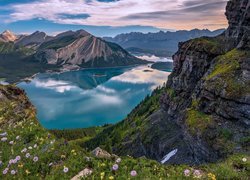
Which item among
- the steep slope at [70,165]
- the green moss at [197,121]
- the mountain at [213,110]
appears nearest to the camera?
the steep slope at [70,165]

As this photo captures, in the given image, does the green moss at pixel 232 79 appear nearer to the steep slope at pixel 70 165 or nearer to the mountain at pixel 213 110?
the mountain at pixel 213 110

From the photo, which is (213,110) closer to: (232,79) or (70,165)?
(232,79)

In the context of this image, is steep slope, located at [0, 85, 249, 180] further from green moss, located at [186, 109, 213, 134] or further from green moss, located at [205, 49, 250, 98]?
green moss, located at [205, 49, 250, 98]

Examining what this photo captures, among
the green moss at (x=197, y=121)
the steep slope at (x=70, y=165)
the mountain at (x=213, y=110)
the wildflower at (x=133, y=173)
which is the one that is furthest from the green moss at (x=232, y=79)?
the wildflower at (x=133, y=173)

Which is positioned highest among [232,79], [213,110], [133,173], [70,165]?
[133,173]

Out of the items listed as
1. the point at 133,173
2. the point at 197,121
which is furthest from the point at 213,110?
the point at 133,173

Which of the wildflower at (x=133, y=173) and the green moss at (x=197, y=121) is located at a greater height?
the wildflower at (x=133, y=173)

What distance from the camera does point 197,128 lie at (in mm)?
41656

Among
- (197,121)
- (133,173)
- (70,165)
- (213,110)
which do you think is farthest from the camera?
(213,110)

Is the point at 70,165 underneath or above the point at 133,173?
underneath

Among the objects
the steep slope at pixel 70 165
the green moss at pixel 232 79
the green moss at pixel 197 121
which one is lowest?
the green moss at pixel 197 121

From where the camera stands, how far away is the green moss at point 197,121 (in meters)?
41.1

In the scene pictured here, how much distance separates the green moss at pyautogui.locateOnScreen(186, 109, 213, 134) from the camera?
41.1 metres

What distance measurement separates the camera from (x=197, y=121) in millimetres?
43625
